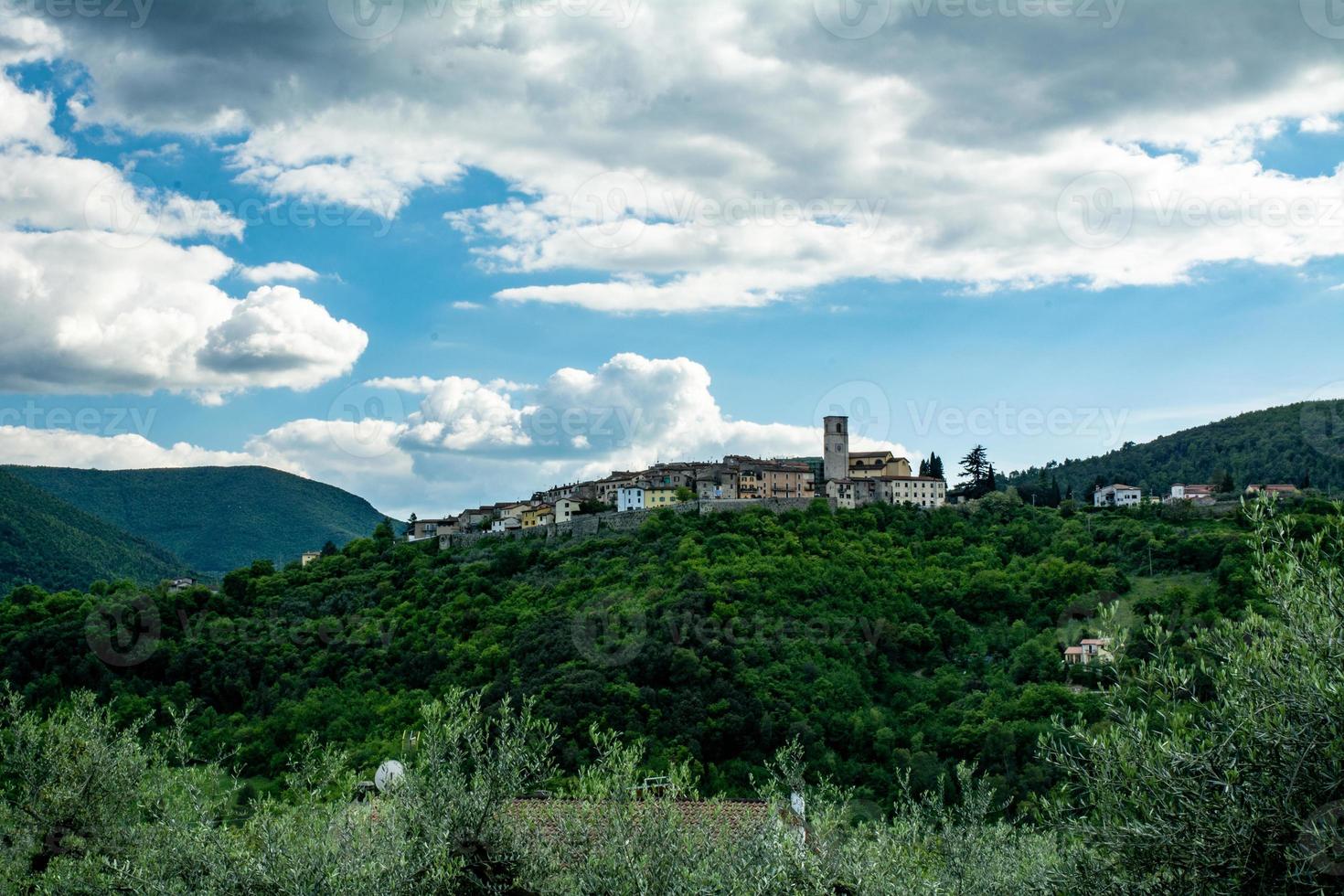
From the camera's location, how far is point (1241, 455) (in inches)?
4611

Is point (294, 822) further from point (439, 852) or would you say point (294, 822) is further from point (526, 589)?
point (526, 589)

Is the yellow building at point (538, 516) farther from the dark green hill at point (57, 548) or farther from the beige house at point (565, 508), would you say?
the dark green hill at point (57, 548)

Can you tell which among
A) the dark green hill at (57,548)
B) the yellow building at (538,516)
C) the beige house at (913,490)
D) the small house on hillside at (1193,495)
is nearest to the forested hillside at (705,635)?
the beige house at (913,490)

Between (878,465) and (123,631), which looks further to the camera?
(878,465)

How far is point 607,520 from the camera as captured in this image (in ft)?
261

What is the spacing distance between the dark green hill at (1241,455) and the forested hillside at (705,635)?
3911 cm

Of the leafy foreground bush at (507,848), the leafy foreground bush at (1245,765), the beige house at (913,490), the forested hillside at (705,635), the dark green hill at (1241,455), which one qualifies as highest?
the dark green hill at (1241,455)

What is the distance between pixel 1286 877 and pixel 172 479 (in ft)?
538

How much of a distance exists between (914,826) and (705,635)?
38.4 meters

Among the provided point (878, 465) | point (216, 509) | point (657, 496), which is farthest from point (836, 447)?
point (216, 509)

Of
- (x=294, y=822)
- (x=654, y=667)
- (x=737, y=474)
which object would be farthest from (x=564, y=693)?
(x=737, y=474)

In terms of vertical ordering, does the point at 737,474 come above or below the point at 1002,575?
above

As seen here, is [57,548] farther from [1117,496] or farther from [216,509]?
[1117,496]

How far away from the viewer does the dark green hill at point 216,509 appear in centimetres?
13988
